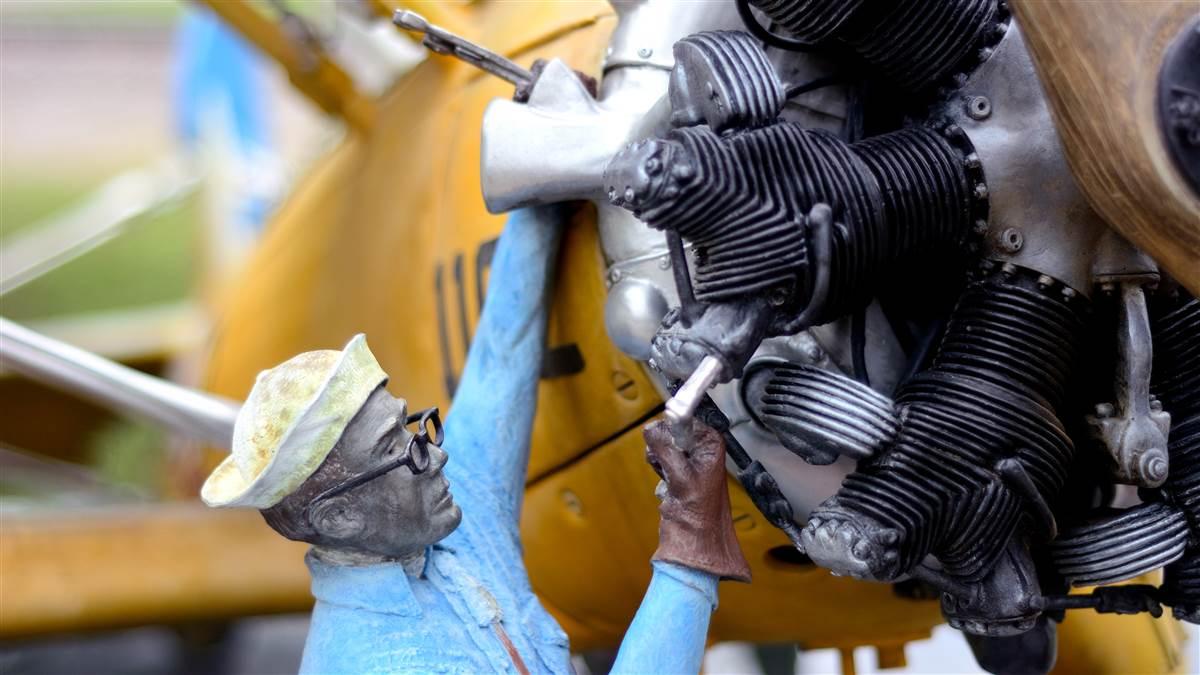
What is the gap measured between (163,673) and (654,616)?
2.81 m

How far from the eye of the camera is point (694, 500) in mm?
1261

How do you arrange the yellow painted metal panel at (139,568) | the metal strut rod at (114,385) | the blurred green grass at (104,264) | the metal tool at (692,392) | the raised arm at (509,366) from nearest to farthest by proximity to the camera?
the metal tool at (692,392)
the raised arm at (509,366)
the metal strut rod at (114,385)
the yellow painted metal panel at (139,568)
the blurred green grass at (104,264)

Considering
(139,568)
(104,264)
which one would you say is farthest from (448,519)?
(104,264)

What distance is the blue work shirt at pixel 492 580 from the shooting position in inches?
50.6

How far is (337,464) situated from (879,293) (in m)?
0.49

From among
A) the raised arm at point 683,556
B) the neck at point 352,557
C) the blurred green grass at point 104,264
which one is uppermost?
the blurred green grass at point 104,264

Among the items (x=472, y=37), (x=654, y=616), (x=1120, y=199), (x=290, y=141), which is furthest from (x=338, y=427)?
(x=290, y=141)

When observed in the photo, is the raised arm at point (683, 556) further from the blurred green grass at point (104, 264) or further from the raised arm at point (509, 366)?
the blurred green grass at point (104, 264)

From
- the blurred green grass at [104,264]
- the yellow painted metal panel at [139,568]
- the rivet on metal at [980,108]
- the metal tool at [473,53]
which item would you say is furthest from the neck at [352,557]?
the blurred green grass at [104,264]

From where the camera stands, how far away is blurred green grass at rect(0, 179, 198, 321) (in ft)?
18.9

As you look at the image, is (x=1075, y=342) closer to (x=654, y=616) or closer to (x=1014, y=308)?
(x=1014, y=308)

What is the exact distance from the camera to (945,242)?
128 centimetres

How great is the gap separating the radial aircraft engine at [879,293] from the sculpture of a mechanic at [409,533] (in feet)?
0.29

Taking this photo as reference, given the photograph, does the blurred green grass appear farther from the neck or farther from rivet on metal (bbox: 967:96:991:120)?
rivet on metal (bbox: 967:96:991:120)
